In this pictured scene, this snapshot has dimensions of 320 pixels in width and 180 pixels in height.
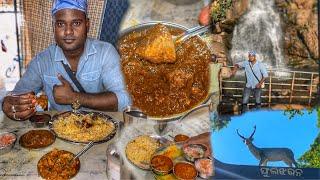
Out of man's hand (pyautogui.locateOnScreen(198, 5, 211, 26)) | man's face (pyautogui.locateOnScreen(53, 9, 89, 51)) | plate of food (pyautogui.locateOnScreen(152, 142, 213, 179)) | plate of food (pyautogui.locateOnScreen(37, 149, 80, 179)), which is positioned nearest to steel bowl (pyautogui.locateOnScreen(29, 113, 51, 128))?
plate of food (pyautogui.locateOnScreen(37, 149, 80, 179))

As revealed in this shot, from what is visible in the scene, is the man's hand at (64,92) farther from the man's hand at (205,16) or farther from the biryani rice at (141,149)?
the man's hand at (205,16)

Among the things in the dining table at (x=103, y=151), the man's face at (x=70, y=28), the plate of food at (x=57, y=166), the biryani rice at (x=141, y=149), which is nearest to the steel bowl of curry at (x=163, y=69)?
the dining table at (x=103, y=151)

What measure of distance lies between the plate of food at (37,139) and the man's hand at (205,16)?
200cm

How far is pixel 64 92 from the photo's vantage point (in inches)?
188

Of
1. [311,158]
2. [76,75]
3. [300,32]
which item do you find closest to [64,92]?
[76,75]

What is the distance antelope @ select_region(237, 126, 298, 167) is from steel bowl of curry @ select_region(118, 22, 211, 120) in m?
0.67

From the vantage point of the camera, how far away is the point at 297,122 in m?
4.07

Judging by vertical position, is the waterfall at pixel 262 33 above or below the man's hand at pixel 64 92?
above

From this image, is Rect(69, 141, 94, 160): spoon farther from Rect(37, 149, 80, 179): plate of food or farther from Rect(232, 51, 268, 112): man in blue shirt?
Rect(232, 51, 268, 112): man in blue shirt

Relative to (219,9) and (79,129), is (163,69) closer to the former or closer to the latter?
(219,9)

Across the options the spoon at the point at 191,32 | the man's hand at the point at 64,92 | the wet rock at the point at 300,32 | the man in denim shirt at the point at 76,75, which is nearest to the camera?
the wet rock at the point at 300,32

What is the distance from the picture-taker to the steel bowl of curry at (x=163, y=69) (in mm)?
4406

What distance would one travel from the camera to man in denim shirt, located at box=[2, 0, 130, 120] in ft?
15.2

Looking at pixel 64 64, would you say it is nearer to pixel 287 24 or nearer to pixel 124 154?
pixel 124 154
